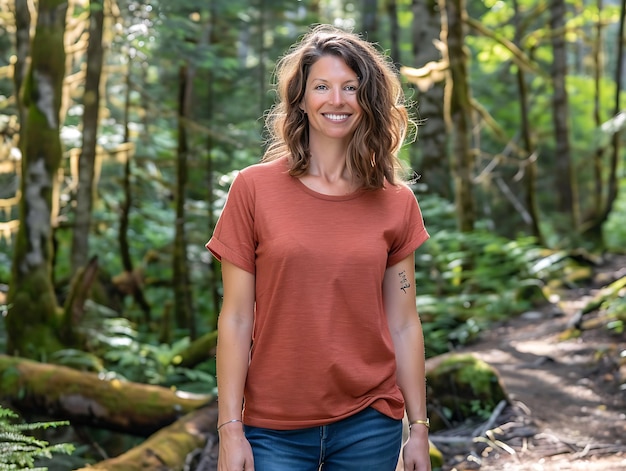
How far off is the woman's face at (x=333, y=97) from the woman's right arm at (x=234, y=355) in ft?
2.04

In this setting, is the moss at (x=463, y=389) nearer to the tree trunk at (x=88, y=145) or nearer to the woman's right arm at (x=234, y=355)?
the woman's right arm at (x=234, y=355)

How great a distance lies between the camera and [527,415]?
620 cm

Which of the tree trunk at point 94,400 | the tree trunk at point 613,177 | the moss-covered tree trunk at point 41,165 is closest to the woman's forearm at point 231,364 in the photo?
the tree trunk at point 94,400

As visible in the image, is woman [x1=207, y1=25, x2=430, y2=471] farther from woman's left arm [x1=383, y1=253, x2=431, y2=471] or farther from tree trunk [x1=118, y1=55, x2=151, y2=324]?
tree trunk [x1=118, y1=55, x2=151, y2=324]

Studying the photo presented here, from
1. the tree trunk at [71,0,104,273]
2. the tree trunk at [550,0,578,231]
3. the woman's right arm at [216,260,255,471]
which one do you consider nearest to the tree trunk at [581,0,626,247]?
the tree trunk at [550,0,578,231]

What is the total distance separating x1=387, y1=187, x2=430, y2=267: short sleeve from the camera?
2.97 meters

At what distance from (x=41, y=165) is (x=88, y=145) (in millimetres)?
1913

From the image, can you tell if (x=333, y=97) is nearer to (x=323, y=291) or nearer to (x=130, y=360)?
(x=323, y=291)

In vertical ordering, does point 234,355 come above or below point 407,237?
below

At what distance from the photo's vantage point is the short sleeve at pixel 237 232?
9.09 ft

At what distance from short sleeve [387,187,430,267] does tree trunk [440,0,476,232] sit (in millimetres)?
10061

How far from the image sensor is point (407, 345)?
3006mm

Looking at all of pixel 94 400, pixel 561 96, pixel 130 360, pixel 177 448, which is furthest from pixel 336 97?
pixel 561 96

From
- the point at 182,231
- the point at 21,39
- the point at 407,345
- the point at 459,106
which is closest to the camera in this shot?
the point at 407,345
